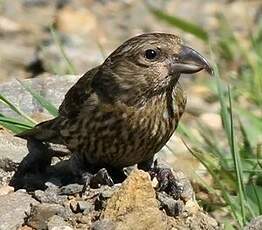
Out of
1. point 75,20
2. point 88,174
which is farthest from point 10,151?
point 75,20

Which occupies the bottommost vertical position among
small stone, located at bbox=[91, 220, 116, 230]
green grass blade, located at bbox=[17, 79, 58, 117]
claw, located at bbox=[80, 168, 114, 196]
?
small stone, located at bbox=[91, 220, 116, 230]

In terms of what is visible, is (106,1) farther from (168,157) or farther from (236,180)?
(236,180)

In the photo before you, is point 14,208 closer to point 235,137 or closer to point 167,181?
point 167,181

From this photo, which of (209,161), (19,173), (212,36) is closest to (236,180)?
(209,161)

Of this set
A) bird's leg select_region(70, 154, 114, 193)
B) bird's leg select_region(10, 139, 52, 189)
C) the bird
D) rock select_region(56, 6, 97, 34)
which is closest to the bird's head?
the bird

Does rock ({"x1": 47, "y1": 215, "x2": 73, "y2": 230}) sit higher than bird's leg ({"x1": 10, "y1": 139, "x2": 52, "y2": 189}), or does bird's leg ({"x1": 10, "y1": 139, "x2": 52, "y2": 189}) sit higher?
bird's leg ({"x1": 10, "y1": 139, "x2": 52, "y2": 189})

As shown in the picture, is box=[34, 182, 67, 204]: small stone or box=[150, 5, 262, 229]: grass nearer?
box=[34, 182, 67, 204]: small stone

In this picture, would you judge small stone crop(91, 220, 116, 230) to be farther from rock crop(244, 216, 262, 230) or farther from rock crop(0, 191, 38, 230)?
rock crop(244, 216, 262, 230)
